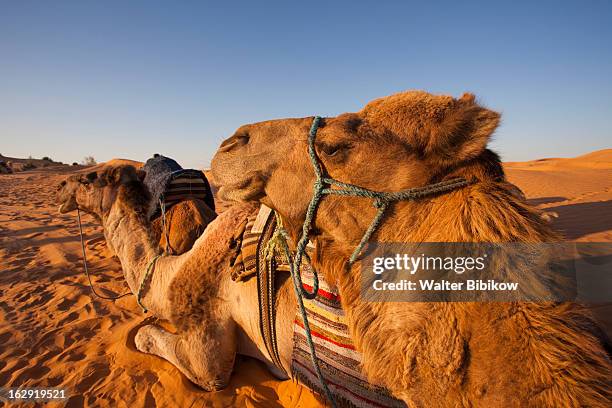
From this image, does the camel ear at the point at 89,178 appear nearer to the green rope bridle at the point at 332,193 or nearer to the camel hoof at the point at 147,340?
the camel hoof at the point at 147,340

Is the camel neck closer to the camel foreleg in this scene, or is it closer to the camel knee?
the camel knee

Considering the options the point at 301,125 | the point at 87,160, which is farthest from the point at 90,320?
the point at 87,160

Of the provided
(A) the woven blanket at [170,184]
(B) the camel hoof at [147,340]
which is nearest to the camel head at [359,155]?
(B) the camel hoof at [147,340]

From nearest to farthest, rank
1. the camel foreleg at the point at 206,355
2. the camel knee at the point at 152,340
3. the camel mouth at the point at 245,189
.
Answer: the camel mouth at the point at 245,189
the camel foreleg at the point at 206,355
the camel knee at the point at 152,340

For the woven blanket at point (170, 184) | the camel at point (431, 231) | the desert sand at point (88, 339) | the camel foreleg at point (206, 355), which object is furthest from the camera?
the woven blanket at point (170, 184)

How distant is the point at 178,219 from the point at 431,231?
350 centimetres

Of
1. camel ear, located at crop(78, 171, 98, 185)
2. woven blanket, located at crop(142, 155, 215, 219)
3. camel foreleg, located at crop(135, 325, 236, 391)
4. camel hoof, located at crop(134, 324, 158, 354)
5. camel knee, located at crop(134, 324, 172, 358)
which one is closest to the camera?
camel foreleg, located at crop(135, 325, 236, 391)

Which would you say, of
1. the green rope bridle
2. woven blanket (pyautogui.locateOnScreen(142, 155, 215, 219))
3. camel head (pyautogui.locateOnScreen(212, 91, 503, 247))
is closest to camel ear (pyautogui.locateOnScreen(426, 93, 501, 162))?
camel head (pyautogui.locateOnScreen(212, 91, 503, 247))

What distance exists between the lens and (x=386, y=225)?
1.44 metres

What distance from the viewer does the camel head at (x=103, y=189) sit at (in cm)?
398

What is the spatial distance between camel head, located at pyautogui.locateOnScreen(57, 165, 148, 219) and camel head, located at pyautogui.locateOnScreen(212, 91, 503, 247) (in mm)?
2721

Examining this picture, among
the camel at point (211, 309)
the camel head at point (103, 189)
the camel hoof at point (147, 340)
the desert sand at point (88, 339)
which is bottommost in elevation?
the desert sand at point (88, 339)

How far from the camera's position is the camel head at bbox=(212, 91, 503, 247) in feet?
4.41

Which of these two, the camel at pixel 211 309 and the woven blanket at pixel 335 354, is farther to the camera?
the camel at pixel 211 309
